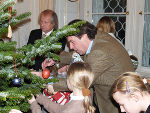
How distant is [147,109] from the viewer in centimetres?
128

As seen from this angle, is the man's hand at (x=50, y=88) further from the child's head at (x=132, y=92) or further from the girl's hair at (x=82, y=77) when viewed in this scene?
the child's head at (x=132, y=92)

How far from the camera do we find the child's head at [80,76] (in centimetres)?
157

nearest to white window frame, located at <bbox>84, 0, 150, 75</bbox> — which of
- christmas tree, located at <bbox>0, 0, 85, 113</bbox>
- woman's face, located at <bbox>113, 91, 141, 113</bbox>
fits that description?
woman's face, located at <bbox>113, 91, 141, 113</bbox>

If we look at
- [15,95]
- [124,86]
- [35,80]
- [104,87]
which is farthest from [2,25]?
[104,87]

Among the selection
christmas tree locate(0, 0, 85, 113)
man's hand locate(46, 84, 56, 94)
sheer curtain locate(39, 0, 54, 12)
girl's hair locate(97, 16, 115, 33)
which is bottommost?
man's hand locate(46, 84, 56, 94)

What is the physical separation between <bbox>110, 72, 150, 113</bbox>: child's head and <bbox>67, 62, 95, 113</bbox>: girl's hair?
243 millimetres

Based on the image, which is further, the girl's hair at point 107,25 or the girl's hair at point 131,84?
the girl's hair at point 107,25

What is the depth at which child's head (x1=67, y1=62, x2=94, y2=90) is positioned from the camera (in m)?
1.57

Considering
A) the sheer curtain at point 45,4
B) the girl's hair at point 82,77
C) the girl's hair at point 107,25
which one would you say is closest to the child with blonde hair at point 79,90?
the girl's hair at point 82,77

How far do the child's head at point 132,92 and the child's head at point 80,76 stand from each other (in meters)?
0.27

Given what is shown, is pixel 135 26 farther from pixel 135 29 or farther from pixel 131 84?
pixel 131 84

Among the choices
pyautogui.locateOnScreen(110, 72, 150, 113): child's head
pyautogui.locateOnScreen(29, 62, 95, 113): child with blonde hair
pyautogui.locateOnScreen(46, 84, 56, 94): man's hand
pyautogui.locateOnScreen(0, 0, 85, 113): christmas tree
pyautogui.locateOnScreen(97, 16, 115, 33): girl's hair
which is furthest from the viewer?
pyautogui.locateOnScreen(97, 16, 115, 33): girl's hair

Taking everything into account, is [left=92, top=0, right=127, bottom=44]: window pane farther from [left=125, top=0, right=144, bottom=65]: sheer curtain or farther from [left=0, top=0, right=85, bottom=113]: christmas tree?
[left=0, top=0, right=85, bottom=113]: christmas tree

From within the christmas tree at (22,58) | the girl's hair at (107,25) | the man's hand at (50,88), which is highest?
the girl's hair at (107,25)
